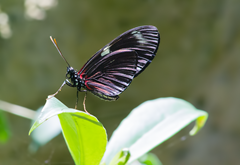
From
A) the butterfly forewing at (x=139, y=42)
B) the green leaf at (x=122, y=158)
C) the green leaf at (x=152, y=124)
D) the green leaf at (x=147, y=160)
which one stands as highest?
the butterfly forewing at (x=139, y=42)

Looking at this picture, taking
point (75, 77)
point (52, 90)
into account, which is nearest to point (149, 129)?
point (75, 77)

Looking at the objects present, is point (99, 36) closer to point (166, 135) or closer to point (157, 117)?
point (157, 117)

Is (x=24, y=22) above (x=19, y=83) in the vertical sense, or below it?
above

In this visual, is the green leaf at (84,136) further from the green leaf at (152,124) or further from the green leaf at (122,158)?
the green leaf at (152,124)

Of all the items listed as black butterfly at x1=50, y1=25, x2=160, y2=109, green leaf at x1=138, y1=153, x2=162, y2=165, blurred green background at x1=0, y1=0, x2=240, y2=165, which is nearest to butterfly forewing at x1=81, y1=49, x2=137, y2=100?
black butterfly at x1=50, y1=25, x2=160, y2=109

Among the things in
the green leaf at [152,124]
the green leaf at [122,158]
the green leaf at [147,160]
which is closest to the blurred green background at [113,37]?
the green leaf at [147,160]

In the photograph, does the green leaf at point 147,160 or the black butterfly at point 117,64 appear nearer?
the black butterfly at point 117,64

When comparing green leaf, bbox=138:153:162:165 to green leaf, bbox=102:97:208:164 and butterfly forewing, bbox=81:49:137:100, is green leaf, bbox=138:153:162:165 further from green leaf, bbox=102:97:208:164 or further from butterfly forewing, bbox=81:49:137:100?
butterfly forewing, bbox=81:49:137:100

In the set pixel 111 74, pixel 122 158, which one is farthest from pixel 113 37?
pixel 122 158
